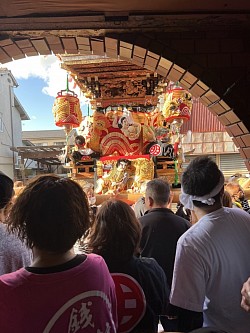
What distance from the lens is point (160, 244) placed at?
95.9 inches

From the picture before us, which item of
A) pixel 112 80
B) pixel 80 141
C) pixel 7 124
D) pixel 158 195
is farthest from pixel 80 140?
pixel 7 124

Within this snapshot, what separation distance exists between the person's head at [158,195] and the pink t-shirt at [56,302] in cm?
157

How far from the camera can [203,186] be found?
1617 millimetres

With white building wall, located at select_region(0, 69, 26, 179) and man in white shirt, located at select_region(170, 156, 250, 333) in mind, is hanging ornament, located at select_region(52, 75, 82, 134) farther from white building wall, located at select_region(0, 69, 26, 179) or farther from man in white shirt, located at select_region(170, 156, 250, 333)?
white building wall, located at select_region(0, 69, 26, 179)

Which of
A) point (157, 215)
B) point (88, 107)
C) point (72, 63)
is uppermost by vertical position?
point (72, 63)

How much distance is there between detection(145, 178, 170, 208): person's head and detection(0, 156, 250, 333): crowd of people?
92 cm

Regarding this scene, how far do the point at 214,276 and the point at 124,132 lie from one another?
27.3 ft

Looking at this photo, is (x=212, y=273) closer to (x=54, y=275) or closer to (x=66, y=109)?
(x=54, y=275)

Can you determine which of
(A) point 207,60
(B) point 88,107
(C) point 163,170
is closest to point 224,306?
(A) point 207,60

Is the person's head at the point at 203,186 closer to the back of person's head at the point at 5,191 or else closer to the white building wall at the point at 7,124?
the back of person's head at the point at 5,191

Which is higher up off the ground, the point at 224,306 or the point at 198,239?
the point at 198,239

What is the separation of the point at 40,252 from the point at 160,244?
1494mm

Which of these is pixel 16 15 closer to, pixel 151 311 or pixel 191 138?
pixel 151 311

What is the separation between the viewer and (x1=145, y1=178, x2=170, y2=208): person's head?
8.66 feet
